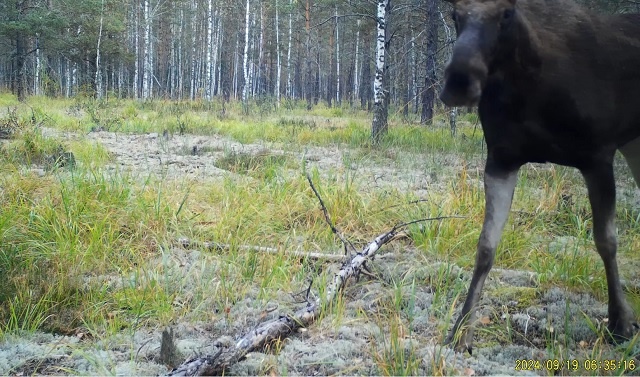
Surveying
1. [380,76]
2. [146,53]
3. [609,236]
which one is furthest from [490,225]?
[146,53]

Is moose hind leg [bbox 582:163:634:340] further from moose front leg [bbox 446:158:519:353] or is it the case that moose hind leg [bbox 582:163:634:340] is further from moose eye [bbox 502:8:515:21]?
moose eye [bbox 502:8:515:21]

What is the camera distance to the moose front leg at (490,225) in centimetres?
291

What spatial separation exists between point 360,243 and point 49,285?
7.95 ft

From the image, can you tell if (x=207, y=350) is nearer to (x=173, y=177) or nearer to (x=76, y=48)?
(x=173, y=177)

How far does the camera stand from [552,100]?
266cm

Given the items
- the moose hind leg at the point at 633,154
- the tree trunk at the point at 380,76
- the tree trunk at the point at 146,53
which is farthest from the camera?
the tree trunk at the point at 146,53

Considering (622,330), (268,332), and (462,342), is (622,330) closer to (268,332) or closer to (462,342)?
(462,342)

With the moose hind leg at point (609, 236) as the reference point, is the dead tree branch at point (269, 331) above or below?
below

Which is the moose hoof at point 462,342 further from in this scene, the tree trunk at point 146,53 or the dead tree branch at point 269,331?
the tree trunk at point 146,53

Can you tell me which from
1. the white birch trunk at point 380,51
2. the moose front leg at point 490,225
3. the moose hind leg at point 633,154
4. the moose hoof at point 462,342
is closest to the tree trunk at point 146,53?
the white birch trunk at point 380,51

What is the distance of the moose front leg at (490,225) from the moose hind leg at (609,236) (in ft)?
1.29

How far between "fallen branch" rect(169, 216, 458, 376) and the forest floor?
0.06 meters

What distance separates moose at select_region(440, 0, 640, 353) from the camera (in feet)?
8.39

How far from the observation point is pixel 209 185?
6000 millimetres
